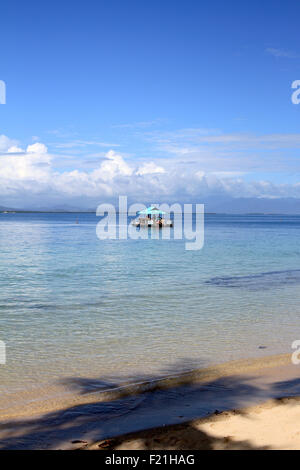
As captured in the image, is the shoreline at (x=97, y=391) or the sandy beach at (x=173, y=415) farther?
the shoreline at (x=97, y=391)

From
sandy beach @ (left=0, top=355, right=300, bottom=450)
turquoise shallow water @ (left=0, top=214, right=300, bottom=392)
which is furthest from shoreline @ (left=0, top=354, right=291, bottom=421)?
turquoise shallow water @ (left=0, top=214, right=300, bottom=392)

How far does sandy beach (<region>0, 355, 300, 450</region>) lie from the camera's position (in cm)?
520

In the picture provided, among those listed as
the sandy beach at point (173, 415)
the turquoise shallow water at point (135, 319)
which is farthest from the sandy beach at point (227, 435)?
the turquoise shallow water at point (135, 319)

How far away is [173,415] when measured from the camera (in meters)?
6.14

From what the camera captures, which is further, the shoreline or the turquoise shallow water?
the turquoise shallow water

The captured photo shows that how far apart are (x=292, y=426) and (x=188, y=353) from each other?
13.6 feet

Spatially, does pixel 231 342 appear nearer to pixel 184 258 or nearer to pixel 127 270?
pixel 127 270

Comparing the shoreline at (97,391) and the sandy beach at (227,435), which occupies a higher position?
the sandy beach at (227,435)

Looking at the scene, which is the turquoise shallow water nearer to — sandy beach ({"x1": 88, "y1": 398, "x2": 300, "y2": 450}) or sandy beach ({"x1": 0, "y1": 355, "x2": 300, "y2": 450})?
sandy beach ({"x1": 0, "y1": 355, "x2": 300, "y2": 450})

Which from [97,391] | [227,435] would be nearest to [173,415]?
[227,435]

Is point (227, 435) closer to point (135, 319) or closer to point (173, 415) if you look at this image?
point (173, 415)

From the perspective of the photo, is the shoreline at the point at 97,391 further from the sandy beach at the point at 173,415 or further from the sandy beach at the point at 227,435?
the sandy beach at the point at 227,435

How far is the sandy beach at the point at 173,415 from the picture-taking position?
17.0 ft
